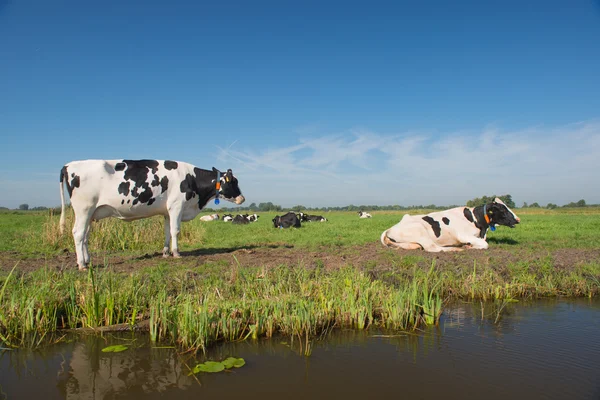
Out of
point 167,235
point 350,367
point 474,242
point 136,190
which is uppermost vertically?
point 136,190

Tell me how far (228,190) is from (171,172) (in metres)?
1.77

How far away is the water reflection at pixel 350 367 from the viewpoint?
3105 millimetres

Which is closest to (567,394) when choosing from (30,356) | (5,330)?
(30,356)

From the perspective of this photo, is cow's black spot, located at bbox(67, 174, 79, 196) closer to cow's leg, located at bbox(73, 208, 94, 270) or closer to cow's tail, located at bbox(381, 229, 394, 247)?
cow's leg, located at bbox(73, 208, 94, 270)

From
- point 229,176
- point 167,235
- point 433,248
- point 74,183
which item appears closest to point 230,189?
point 229,176

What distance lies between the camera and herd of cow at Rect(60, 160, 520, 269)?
8.24m

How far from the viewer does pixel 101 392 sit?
3.08m

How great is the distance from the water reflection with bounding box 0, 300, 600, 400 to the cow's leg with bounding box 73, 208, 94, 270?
4221 mm

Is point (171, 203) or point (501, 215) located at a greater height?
point (171, 203)

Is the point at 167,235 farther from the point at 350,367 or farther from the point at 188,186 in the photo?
the point at 350,367

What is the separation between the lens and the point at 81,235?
8.01 metres

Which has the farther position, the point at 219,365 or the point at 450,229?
the point at 450,229

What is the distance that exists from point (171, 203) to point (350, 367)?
285 inches

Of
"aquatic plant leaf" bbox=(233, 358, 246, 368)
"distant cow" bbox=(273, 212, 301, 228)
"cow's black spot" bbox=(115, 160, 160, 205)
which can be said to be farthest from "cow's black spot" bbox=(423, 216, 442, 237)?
"distant cow" bbox=(273, 212, 301, 228)
